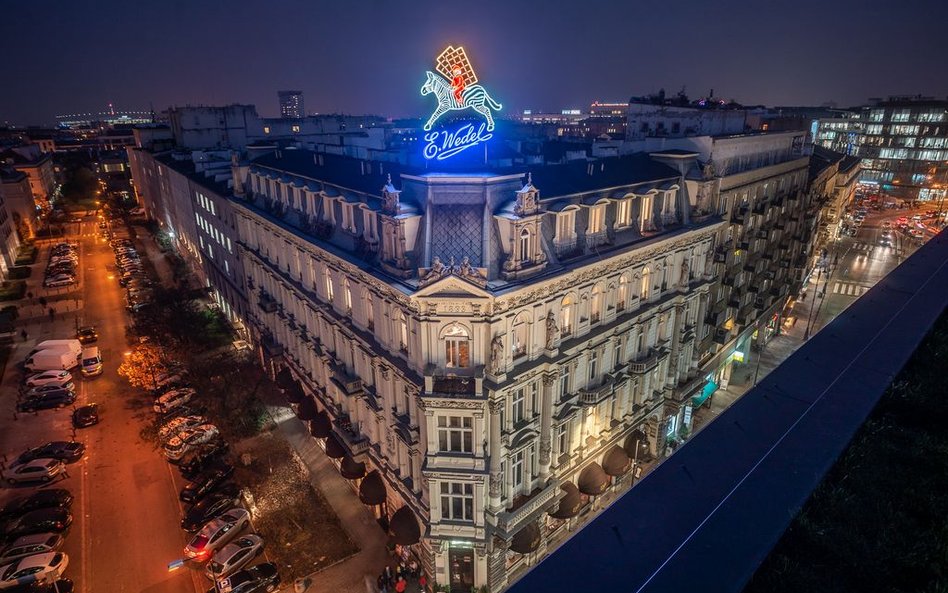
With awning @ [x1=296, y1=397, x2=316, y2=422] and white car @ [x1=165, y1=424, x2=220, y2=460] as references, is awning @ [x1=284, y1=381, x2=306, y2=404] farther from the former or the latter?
white car @ [x1=165, y1=424, x2=220, y2=460]

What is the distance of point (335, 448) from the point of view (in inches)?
1663

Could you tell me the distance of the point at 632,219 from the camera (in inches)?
1527

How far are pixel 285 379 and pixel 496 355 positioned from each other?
3253 cm

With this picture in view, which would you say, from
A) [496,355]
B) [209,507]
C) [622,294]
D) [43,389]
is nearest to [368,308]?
[496,355]

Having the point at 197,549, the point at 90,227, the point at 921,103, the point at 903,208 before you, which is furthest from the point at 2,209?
the point at 921,103

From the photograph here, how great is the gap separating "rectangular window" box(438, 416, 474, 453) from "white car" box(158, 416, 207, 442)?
109 ft

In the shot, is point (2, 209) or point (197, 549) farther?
point (2, 209)

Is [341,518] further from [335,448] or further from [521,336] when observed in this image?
[521,336]

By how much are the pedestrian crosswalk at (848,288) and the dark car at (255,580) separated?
96541mm

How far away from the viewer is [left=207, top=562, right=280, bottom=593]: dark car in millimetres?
33031

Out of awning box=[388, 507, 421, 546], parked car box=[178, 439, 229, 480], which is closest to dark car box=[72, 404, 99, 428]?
parked car box=[178, 439, 229, 480]

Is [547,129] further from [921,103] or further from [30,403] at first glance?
[921,103]

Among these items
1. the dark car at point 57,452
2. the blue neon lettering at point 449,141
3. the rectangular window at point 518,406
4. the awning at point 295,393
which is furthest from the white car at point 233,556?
the blue neon lettering at point 449,141

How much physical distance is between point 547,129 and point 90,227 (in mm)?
127682
